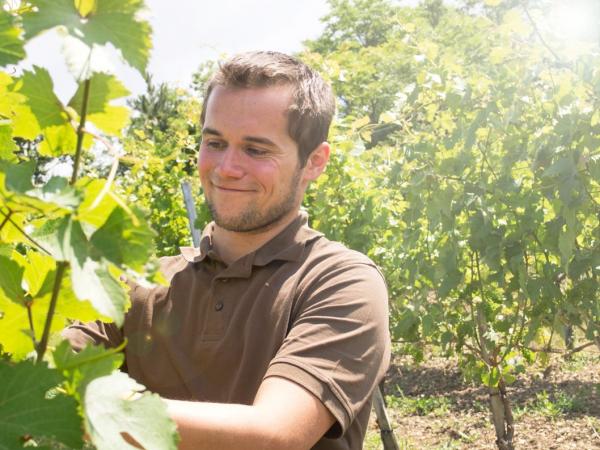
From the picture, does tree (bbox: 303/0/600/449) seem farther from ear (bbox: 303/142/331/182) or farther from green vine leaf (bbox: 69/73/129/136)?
green vine leaf (bbox: 69/73/129/136)

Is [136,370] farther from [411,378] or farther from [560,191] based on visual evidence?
[411,378]

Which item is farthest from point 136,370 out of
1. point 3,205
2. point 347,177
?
point 347,177

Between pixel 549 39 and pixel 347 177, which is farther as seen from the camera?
pixel 347 177

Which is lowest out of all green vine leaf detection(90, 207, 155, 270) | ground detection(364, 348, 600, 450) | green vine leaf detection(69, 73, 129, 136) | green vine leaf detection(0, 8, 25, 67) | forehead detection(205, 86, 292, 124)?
ground detection(364, 348, 600, 450)

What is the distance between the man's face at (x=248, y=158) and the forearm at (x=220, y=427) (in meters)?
0.75

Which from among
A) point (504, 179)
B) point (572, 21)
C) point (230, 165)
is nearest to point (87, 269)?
point (230, 165)

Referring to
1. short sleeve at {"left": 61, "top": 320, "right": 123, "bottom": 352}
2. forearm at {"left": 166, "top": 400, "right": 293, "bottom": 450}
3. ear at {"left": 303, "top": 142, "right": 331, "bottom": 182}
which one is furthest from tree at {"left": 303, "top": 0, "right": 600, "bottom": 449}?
forearm at {"left": 166, "top": 400, "right": 293, "bottom": 450}

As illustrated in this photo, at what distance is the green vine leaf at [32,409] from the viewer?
491 mm

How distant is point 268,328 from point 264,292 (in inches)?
3.8

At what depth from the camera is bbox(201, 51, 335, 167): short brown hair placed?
1.90m

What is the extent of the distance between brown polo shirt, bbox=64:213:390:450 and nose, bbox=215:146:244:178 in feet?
0.63

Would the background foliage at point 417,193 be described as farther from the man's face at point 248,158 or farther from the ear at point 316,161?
the ear at point 316,161

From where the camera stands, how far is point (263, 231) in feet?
6.53

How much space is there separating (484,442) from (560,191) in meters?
3.85
